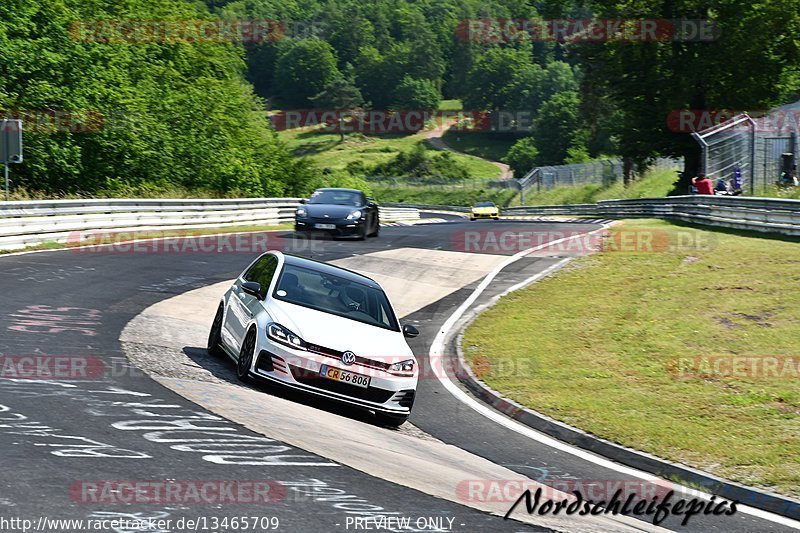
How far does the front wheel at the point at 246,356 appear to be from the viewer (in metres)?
10.5

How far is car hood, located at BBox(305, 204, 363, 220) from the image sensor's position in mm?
28766

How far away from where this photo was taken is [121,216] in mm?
28094

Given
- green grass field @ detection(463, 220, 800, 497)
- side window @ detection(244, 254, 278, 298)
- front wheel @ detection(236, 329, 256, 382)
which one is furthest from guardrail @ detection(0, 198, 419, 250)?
front wheel @ detection(236, 329, 256, 382)

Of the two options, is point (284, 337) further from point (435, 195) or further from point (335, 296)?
point (435, 195)

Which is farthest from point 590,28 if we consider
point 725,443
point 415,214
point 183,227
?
point 725,443

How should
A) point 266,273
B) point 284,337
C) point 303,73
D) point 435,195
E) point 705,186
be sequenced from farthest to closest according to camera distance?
point 303,73, point 435,195, point 705,186, point 266,273, point 284,337

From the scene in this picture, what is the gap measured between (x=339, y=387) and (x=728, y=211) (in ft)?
74.6

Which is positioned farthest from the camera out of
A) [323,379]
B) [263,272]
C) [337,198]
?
[337,198]

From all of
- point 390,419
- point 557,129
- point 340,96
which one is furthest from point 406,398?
point 340,96

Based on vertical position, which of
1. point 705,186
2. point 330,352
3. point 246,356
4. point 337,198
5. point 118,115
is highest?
point 118,115

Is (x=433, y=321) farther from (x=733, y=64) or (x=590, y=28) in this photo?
(x=590, y=28)

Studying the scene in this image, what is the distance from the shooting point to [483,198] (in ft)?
326

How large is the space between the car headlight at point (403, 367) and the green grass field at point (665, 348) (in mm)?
1813

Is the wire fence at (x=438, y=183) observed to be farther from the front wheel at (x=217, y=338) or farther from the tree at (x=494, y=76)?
the front wheel at (x=217, y=338)
